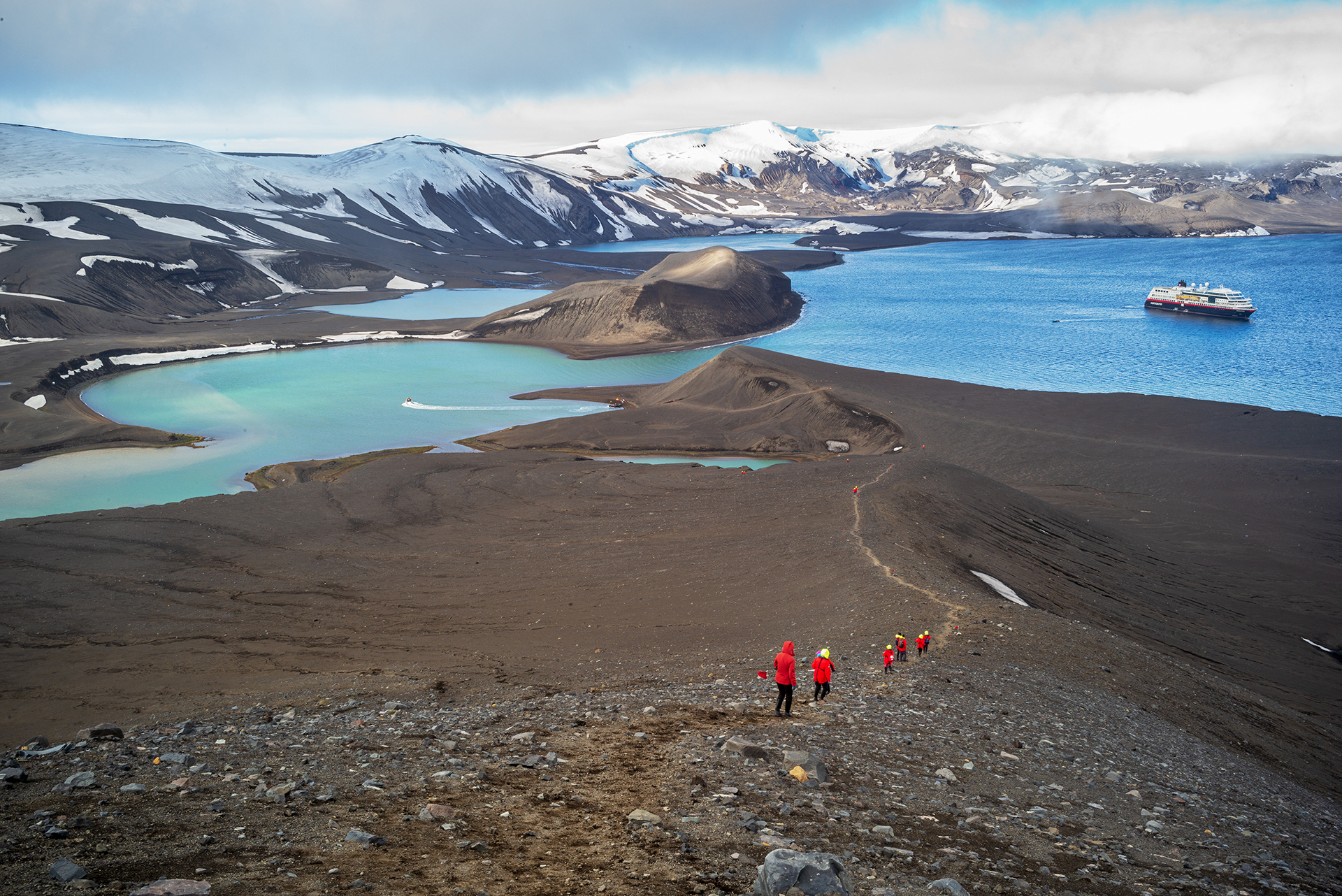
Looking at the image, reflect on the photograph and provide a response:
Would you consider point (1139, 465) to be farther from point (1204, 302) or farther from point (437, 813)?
point (1204, 302)

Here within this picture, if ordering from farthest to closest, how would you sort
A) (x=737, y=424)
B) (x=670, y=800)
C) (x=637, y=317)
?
(x=637, y=317) < (x=737, y=424) < (x=670, y=800)

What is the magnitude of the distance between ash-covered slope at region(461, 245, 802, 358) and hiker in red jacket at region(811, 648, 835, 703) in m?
62.1

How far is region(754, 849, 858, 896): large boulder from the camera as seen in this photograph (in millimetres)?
6410

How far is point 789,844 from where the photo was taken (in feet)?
24.9

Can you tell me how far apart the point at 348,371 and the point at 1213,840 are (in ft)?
214

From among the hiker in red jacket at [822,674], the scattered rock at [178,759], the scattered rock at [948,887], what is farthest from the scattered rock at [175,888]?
the hiker in red jacket at [822,674]

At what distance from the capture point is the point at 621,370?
67625 millimetres

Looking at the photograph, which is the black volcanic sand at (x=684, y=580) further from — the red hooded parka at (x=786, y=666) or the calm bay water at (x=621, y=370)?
the calm bay water at (x=621, y=370)

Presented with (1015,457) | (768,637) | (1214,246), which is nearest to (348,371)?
(1015,457)

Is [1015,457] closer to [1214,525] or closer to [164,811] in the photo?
[1214,525]

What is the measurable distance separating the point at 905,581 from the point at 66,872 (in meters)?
15.8

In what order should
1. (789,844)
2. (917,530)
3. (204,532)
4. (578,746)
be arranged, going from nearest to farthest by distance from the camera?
(789,844), (578,746), (917,530), (204,532)

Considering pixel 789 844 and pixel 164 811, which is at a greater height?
pixel 164 811

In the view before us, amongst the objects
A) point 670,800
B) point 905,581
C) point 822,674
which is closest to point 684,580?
point 905,581
